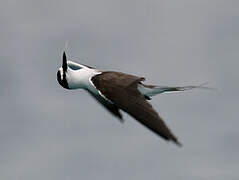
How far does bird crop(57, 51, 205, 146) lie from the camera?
2136cm

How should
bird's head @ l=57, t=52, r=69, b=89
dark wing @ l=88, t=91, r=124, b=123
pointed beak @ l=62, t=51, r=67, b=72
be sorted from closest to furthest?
pointed beak @ l=62, t=51, r=67, b=72 → bird's head @ l=57, t=52, r=69, b=89 → dark wing @ l=88, t=91, r=124, b=123

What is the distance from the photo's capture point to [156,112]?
2200 cm

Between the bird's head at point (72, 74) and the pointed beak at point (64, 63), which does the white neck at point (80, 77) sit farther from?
the pointed beak at point (64, 63)

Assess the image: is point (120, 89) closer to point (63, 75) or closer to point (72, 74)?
point (72, 74)

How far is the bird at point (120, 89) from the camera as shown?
21359 mm

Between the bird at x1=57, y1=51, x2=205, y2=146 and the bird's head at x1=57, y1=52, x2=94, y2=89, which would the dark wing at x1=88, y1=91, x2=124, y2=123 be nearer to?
the bird at x1=57, y1=51, x2=205, y2=146

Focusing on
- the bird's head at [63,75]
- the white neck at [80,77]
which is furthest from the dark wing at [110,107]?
the white neck at [80,77]

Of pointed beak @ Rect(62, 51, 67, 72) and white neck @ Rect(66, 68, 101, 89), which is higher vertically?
pointed beak @ Rect(62, 51, 67, 72)

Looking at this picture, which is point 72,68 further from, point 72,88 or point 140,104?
point 140,104

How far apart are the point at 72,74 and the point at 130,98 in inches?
225

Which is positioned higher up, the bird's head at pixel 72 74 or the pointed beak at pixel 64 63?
the pointed beak at pixel 64 63

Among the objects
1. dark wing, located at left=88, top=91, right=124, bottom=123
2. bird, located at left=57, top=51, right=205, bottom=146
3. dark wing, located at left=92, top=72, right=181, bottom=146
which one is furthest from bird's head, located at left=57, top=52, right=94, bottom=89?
dark wing, located at left=88, top=91, right=124, bottom=123

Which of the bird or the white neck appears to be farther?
the white neck

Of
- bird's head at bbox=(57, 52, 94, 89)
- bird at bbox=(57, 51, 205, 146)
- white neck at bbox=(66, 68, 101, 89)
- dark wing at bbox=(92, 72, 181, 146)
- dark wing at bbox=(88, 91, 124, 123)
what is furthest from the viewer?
dark wing at bbox=(88, 91, 124, 123)
